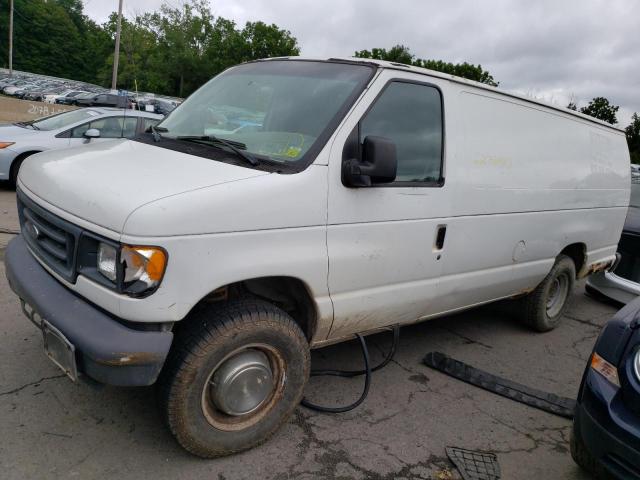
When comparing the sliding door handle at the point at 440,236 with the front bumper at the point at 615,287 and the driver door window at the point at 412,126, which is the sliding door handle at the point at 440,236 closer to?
the driver door window at the point at 412,126

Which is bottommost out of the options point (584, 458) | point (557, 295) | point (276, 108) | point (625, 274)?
point (584, 458)

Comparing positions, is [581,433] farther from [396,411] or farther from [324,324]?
[324,324]

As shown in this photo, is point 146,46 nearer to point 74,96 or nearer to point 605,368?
point 74,96

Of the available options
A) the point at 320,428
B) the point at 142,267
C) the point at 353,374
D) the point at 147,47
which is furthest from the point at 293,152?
the point at 147,47

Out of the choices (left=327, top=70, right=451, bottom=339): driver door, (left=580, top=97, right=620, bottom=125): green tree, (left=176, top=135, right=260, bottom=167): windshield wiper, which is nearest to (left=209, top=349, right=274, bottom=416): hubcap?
(left=327, top=70, right=451, bottom=339): driver door

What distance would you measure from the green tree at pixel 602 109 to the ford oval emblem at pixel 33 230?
31802mm

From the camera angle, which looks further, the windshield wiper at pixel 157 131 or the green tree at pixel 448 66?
the green tree at pixel 448 66

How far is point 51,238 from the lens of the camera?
2746mm

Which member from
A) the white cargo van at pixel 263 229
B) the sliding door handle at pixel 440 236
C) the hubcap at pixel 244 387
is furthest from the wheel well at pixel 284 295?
the sliding door handle at pixel 440 236

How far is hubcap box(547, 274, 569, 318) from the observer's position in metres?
5.32

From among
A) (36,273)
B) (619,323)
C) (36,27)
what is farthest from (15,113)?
(36,27)

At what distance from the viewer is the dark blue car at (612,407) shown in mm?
2406

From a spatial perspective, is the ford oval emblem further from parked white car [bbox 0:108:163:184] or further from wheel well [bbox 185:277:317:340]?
parked white car [bbox 0:108:163:184]

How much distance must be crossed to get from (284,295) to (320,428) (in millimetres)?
851
